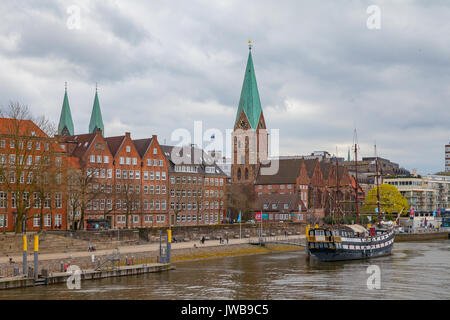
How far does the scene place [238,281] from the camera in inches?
2111

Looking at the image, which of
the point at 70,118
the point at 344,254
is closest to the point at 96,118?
the point at 70,118

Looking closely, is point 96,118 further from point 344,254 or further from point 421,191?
point 421,191

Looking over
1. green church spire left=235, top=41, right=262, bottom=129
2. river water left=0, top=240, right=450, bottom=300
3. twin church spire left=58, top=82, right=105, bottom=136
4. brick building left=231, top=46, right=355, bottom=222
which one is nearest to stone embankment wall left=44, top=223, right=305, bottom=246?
river water left=0, top=240, right=450, bottom=300

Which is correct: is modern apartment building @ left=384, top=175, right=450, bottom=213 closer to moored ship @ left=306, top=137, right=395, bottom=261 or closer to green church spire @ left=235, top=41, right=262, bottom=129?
green church spire @ left=235, top=41, right=262, bottom=129

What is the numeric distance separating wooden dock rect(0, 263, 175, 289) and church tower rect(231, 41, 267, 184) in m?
90.1

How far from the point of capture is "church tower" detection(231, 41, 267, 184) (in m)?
147

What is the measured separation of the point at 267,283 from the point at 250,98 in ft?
323

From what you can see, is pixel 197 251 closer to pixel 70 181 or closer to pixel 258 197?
pixel 70 181

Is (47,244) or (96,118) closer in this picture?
(47,244)

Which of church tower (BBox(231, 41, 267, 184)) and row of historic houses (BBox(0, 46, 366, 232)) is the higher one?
church tower (BBox(231, 41, 267, 184))

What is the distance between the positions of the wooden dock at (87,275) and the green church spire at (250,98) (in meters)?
89.6

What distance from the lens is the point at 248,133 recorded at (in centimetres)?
15112

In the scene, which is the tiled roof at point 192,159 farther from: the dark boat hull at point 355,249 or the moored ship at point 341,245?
the dark boat hull at point 355,249
